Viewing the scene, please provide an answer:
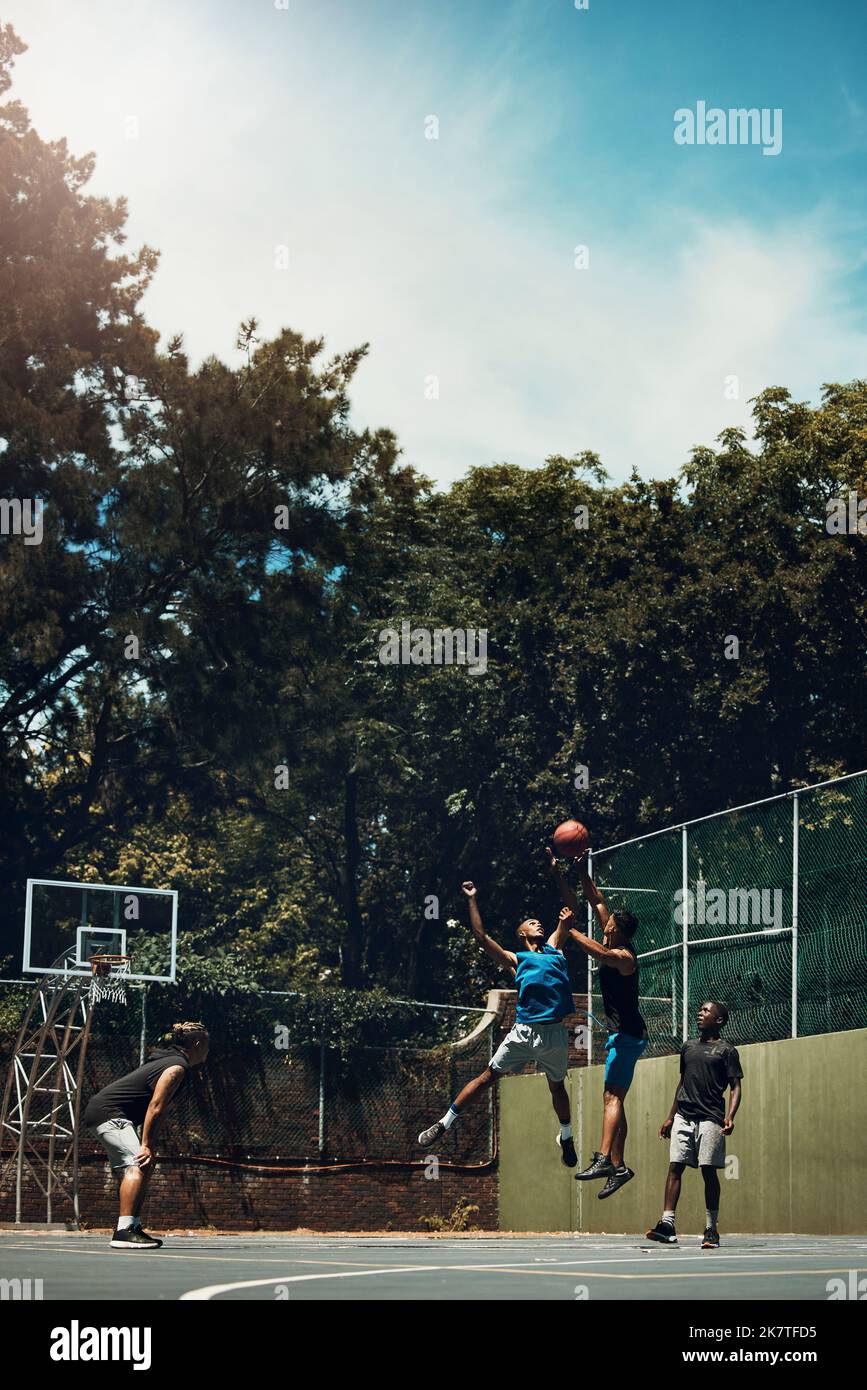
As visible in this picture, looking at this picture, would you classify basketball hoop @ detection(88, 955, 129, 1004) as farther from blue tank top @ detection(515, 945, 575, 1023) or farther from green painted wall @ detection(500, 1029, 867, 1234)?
blue tank top @ detection(515, 945, 575, 1023)

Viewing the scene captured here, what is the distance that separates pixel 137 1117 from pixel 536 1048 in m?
3.10

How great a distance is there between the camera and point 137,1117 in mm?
12875

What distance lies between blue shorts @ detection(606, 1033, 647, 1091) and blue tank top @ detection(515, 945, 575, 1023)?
1.74 feet

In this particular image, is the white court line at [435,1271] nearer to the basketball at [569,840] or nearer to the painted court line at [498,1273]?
the painted court line at [498,1273]

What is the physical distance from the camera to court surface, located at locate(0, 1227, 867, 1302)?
301 inches

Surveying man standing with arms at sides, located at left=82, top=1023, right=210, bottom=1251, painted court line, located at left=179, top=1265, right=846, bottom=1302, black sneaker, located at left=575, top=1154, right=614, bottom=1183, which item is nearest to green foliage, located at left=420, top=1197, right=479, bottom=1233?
black sneaker, located at left=575, top=1154, right=614, bottom=1183

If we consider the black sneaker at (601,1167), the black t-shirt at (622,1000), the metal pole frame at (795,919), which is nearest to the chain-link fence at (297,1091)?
the metal pole frame at (795,919)

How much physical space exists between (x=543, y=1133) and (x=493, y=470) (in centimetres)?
1869

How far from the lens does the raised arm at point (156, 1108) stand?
12230mm

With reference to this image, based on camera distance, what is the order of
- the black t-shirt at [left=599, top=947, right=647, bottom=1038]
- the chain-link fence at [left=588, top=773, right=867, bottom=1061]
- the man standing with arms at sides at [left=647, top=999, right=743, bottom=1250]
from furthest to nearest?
1. the chain-link fence at [left=588, top=773, right=867, bottom=1061]
2. the man standing with arms at sides at [left=647, top=999, right=743, bottom=1250]
3. the black t-shirt at [left=599, top=947, right=647, bottom=1038]

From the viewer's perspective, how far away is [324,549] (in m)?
39.5

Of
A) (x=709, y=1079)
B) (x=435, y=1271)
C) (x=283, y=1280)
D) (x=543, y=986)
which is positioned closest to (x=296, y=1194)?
(x=709, y=1079)
